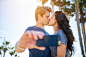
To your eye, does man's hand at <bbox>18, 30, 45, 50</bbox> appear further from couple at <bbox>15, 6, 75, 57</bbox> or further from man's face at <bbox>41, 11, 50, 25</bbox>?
man's face at <bbox>41, 11, 50, 25</bbox>

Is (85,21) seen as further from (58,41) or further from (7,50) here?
(7,50)

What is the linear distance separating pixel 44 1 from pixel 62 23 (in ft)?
28.9

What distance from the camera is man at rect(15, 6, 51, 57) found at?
0.99 meters

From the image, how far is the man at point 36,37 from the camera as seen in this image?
99 centimetres

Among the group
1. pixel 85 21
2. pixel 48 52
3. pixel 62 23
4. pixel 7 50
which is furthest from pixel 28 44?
pixel 7 50

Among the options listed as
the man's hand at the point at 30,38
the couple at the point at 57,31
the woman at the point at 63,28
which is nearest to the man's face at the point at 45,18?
the couple at the point at 57,31

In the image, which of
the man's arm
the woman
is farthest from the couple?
the man's arm

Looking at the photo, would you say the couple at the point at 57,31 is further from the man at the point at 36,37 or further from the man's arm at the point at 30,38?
the man's arm at the point at 30,38

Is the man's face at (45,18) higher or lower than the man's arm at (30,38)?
higher

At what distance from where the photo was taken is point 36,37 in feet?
3.19

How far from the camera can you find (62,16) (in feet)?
7.18

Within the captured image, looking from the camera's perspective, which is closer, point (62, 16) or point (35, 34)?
point (35, 34)

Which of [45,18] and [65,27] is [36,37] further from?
[65,27]

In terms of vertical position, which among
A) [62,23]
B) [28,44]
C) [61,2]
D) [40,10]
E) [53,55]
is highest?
[61,2]
